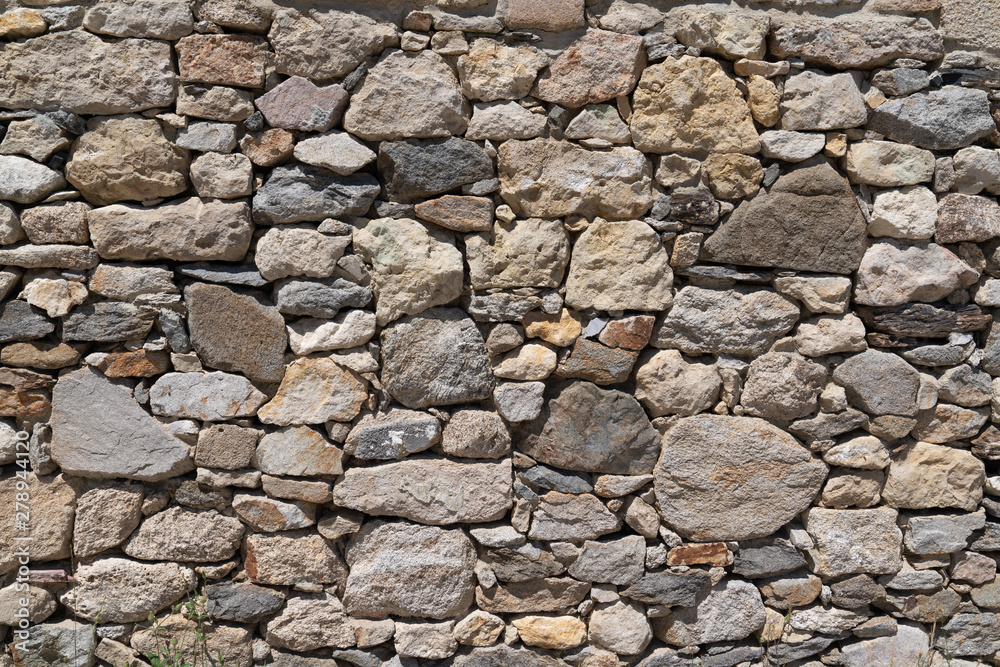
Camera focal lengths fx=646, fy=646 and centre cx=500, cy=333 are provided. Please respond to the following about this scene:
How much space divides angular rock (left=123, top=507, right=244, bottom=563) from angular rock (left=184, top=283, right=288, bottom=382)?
54 cm

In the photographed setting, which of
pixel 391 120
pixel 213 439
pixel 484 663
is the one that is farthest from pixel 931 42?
pixel 213 439

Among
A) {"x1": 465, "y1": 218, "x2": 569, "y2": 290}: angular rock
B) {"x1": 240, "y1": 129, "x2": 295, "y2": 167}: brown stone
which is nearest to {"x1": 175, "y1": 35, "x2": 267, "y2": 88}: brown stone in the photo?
{"x1": 240, "y1": 129, "x2": 295, "y2": 167}: brown stone

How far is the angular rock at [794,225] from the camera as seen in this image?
2.25m

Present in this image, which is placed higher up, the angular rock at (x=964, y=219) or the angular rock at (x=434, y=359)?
the angular rock at (x=964, y=219)

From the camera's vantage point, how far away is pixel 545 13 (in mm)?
2129

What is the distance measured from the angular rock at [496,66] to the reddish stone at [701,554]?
172 cm

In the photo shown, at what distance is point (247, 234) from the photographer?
2.17 m

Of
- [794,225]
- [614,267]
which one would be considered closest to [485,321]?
[614,267]

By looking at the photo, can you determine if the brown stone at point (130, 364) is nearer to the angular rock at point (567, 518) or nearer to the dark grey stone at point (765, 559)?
the angular rock at point (567, 518)

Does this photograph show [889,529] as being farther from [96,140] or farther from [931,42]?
[96,140]

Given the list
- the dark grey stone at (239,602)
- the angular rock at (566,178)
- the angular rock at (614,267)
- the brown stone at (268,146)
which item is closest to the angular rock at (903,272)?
the angular rock at (614,267)

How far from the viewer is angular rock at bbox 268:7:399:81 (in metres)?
2.09

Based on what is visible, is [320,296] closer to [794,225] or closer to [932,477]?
[794,225]

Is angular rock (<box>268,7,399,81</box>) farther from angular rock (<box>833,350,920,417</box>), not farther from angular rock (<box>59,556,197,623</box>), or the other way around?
angular rock (<box>833,350,920,417</box>)
